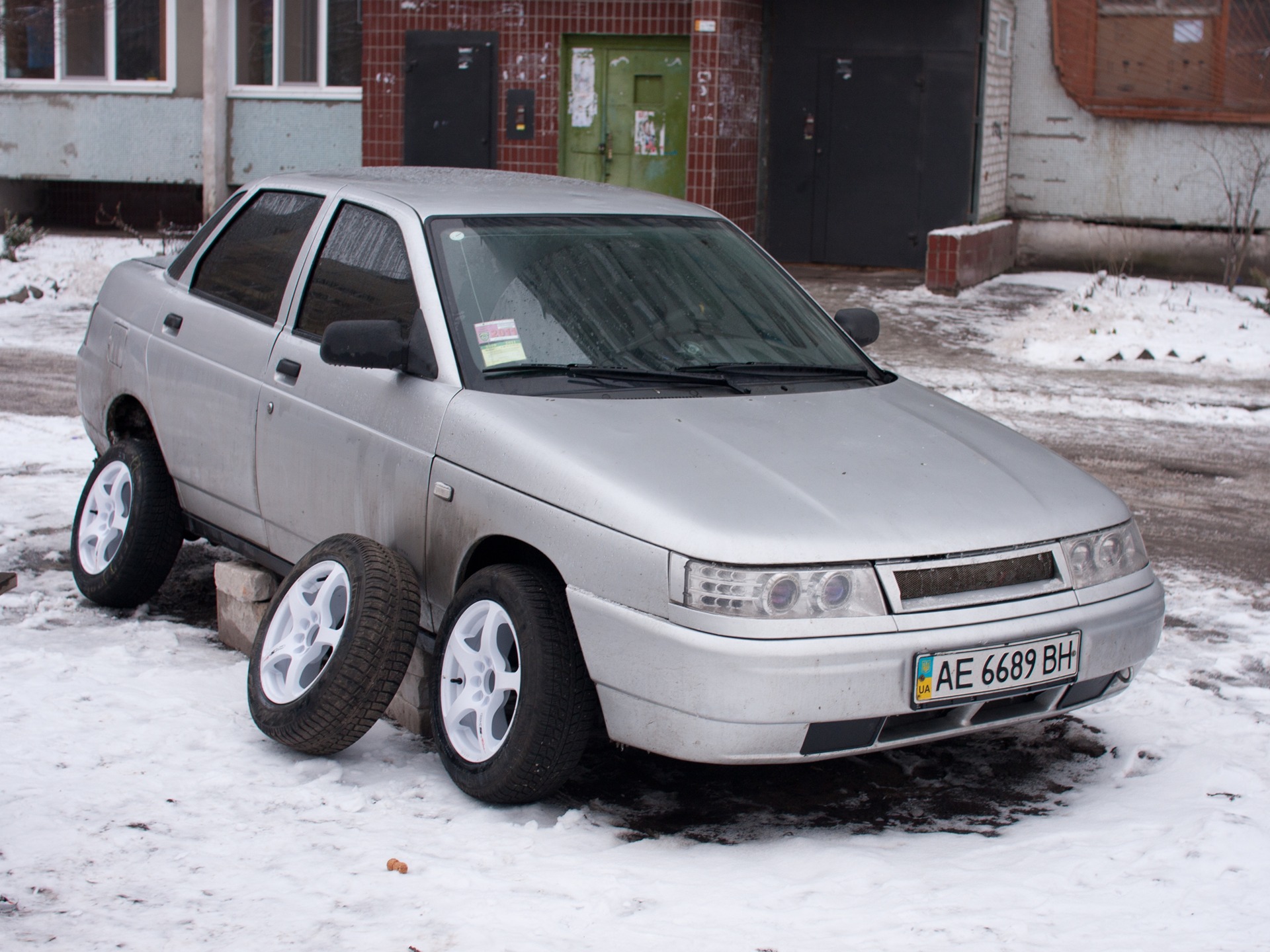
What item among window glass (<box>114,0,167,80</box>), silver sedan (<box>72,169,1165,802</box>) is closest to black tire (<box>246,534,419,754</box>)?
silver sedan (<box>72,169,1165,802</box>)

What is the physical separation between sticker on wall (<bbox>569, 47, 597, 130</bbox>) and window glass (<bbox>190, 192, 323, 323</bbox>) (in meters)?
10.2

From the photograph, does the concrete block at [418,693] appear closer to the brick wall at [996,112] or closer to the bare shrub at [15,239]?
the brick wall at [996,112]

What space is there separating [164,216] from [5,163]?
197 cm

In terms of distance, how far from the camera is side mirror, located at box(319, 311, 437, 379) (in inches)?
162

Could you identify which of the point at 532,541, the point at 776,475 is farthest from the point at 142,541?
the point at 776,475

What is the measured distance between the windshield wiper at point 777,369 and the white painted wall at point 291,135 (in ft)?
45.0

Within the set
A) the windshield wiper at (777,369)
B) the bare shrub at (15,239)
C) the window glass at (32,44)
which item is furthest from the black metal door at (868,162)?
the windshield wiper at (777,369)

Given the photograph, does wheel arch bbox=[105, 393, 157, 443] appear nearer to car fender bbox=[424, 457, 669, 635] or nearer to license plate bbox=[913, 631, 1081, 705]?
car fender bbox=[424, 457, 669, 635]

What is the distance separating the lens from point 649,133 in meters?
15.3

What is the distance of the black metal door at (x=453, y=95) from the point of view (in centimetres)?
1516

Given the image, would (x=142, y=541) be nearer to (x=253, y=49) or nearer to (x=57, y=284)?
(x=57, y=284)

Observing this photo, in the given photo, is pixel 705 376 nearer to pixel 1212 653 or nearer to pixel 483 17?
pixel 1212 653

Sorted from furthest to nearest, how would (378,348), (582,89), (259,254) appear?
(582,89)
(259,254)
(378,348)

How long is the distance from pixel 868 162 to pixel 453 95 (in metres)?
4.43
